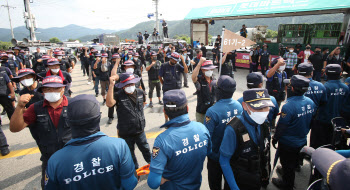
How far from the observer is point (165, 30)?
2450cm

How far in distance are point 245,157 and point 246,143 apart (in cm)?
18

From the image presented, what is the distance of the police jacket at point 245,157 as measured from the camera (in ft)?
6.33

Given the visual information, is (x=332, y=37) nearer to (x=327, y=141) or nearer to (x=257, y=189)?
(x=327, y=141)

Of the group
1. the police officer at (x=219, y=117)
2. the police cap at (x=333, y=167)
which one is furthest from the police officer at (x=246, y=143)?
the police cap at (x=333, y=167)

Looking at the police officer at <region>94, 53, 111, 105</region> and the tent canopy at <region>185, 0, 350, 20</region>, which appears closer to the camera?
the police officer at <region>94, 53, 111, 105</region>

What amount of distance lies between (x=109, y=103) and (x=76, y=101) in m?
1.67

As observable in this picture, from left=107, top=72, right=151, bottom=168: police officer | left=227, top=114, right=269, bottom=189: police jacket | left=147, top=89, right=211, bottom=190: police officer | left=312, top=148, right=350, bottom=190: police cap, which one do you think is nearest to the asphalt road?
left=107, top=72, right=151, bottom=168: police officer

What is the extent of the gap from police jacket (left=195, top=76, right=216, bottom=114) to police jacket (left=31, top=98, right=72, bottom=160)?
2.56 metres

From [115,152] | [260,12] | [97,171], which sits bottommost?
[97,171]

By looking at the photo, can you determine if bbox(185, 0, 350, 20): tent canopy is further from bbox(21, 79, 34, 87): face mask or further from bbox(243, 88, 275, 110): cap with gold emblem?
bbox(21, 79, 34, 87): face mask

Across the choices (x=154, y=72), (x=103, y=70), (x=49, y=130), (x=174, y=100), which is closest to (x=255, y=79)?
(x=174, y=100)

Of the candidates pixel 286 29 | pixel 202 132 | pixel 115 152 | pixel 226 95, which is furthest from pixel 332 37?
pixel 115 152

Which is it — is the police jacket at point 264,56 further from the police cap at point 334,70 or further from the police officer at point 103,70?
the police officer at point 103,70

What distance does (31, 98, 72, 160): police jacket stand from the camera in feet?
8.29
